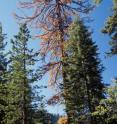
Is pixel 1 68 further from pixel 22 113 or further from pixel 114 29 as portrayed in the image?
pixel 114 29

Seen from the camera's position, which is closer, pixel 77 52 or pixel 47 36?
pixel 47 36

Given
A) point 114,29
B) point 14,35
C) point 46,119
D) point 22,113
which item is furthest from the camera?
point 46,119

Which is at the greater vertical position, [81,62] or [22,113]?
[81,62]

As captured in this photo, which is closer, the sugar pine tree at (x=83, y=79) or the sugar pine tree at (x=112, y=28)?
the sugar pine tree at (x=112, y=28)

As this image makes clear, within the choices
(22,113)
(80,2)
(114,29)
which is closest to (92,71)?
(22,113)

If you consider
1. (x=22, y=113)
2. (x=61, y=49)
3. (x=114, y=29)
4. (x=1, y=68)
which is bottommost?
(x=22, y=113)

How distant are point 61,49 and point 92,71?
14884mm

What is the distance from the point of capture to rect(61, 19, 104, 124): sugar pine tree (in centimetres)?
3588

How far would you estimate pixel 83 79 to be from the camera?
3744cm

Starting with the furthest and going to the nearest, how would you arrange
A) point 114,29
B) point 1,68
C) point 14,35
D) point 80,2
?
point 1,68, point 14,35, point 114,29, point 80,2

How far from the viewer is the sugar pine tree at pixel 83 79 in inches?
1413

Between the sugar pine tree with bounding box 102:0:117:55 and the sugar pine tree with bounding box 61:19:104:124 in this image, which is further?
the sugar pine tree with bounding box 61:19:104:124

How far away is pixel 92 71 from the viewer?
124 ft

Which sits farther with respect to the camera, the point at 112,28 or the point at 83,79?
the point at 83,79
